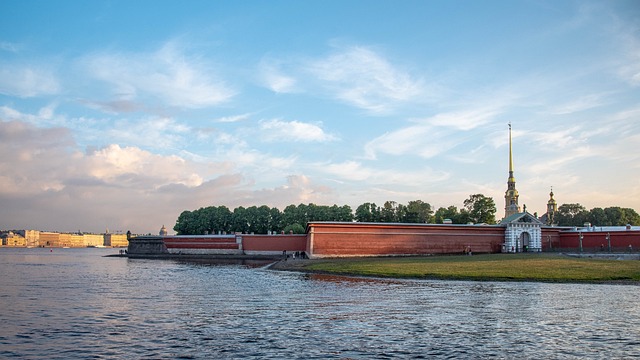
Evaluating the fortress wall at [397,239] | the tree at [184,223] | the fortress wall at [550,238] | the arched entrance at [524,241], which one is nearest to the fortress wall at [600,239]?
the fortress wall at [550,238]

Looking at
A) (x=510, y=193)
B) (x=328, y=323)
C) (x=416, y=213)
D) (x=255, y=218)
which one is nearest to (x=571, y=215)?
(x=510, y=193)

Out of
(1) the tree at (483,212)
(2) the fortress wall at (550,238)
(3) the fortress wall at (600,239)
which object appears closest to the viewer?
(3) the fortress wall at (600,239)

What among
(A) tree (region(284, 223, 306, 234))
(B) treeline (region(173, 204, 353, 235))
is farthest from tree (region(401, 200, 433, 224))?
(A) tree (region(284, 223, 306, 234))

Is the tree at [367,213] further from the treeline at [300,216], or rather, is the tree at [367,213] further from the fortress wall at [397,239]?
the fortress wall at [397,239]

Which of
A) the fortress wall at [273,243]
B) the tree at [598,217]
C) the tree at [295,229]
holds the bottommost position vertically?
the fortress wall at [273,243]

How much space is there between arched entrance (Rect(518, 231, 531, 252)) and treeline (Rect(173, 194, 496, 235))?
73.8ft

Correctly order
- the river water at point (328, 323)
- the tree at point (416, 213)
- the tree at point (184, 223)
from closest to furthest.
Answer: the river water at point (328, 323)
the tree at point (416, 213)
the tree at point (184, 223)

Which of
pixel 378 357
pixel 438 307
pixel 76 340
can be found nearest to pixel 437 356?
pixel 378 357

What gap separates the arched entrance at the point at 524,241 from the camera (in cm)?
7469

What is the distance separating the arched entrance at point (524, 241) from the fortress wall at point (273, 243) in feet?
99.6

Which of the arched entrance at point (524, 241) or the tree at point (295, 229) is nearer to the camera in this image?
the arched entrance at point (524, 241)

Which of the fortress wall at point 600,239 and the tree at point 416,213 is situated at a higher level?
the tree at point 416,213

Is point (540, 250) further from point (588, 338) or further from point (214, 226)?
point (214, 226)

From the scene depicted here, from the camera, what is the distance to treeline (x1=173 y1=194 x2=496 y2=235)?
351 feet
